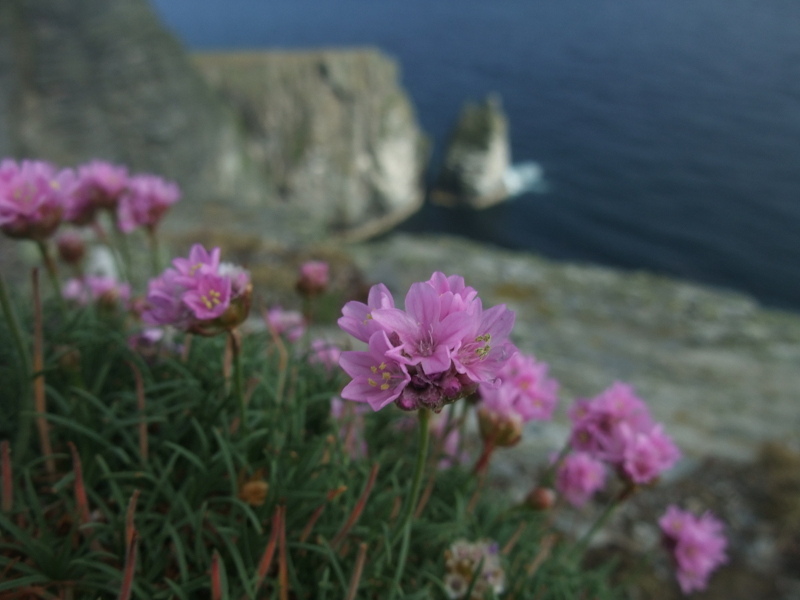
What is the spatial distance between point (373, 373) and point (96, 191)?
1.64m

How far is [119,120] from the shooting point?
10898 millimetres

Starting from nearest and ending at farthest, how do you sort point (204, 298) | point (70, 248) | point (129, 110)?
1. point (204, 298)
2. point (70, 248)
3. point (129, 110)

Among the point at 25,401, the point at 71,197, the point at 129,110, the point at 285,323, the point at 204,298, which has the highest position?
the point at 204,298

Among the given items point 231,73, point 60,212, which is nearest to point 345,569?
point 60,212

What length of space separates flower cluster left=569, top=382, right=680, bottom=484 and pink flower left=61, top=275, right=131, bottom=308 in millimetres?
1570

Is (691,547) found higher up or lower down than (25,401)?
lower down

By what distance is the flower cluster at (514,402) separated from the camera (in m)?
1.51

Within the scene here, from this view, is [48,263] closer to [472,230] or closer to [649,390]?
[649,390]

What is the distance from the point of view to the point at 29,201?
145 centimetres

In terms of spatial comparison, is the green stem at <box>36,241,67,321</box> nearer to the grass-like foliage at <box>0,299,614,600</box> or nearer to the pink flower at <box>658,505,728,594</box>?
the grass-like foliage at <box>0,299,614,600</box>

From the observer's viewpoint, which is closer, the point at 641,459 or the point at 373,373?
the point at 373,373

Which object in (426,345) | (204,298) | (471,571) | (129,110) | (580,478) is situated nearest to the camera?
(426,345)

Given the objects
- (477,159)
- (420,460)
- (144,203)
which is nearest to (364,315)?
(420,460)

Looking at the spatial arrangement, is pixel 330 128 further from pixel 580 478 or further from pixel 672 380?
pixel 580 478
